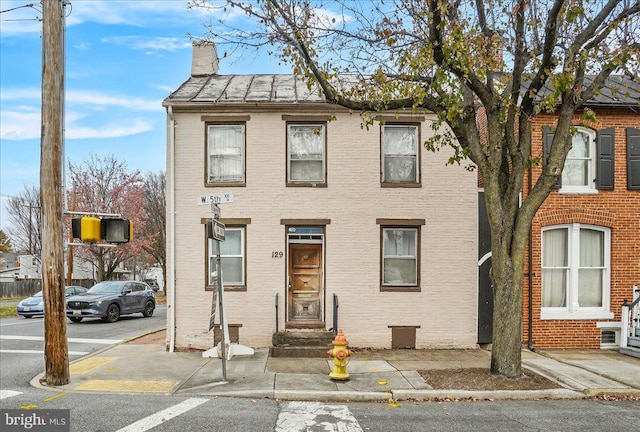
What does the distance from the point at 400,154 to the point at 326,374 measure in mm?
5843

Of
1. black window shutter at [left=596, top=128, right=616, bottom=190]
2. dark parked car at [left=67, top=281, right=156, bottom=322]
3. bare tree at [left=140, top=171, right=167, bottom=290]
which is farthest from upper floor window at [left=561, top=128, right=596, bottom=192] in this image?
bare tree at [left=140, top=171, right=167, bottom=290]

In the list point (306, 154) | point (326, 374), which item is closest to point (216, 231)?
point (326, 374)

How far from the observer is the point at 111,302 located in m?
19.5

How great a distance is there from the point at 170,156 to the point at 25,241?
45711 millimetres

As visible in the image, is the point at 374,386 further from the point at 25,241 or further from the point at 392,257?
the point at 25,241

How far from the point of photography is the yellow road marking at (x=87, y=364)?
33.0ft

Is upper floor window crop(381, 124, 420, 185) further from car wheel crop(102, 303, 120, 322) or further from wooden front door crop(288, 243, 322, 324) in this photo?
car wheel crop(102, 303, 120, 322)

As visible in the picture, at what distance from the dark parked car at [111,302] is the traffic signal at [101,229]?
11.5 meters

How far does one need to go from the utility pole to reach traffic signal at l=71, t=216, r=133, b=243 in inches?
18.6

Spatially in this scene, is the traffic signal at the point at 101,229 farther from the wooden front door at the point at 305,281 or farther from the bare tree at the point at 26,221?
the bare tree at the point at 26,221

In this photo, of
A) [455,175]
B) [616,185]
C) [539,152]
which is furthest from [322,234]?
[616,185]

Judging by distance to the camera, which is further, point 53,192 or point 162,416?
point 53,192

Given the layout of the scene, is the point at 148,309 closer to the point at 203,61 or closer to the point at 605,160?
the point at 203,61

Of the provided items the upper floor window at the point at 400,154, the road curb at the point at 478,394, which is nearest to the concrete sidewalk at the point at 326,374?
the road curb at the point at 478,394
